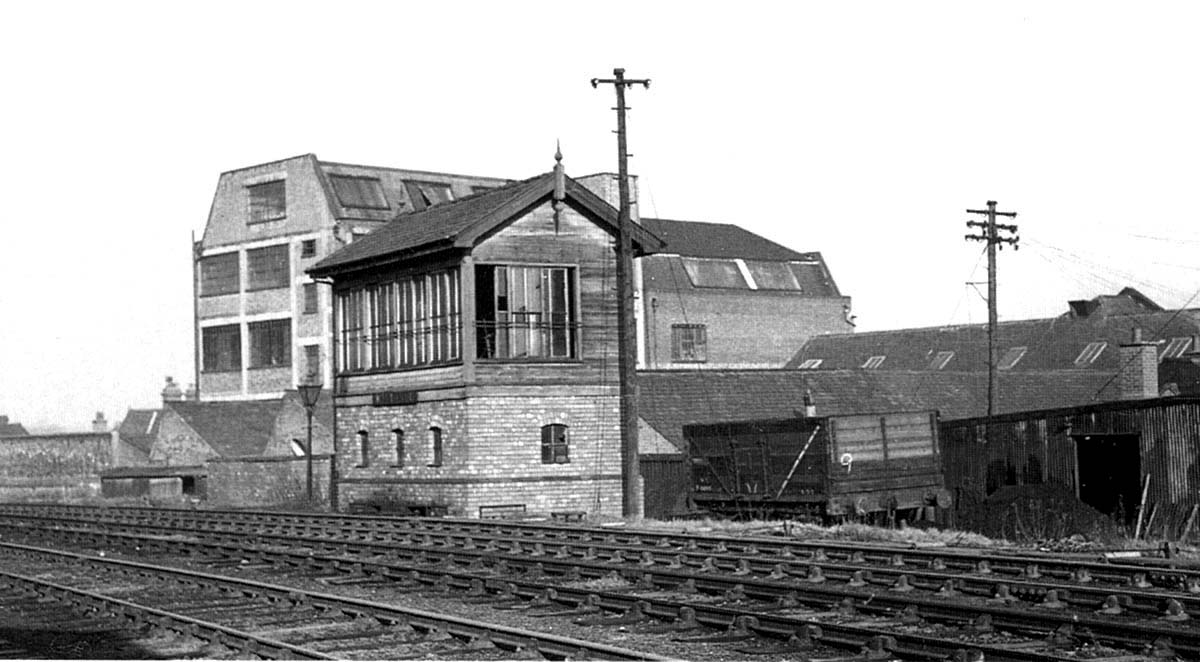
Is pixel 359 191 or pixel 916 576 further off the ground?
pixel 359 191

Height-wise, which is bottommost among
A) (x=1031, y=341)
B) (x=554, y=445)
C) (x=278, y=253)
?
(x=554, y=445)

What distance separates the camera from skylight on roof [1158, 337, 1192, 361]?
62.4 m

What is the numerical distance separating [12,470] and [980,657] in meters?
53.1

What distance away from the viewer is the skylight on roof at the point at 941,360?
2618 inches

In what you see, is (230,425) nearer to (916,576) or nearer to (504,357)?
(504,357)

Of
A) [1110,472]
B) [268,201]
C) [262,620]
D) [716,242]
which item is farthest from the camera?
[716,242]

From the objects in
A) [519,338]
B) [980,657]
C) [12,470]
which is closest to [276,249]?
[12,470]

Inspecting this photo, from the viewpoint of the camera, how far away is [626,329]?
30969 mm

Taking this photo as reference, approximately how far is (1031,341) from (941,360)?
412 centimetres

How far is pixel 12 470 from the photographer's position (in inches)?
2265

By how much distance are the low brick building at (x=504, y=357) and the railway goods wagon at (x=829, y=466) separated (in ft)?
10.4

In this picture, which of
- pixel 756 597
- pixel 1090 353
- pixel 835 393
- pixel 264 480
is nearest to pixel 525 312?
pixel 264 480

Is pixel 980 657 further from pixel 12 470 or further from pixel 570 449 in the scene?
pixel 12 470

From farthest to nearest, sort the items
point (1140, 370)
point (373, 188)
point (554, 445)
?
point (373, 188), point (1140, 370), point (554, 445)
